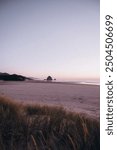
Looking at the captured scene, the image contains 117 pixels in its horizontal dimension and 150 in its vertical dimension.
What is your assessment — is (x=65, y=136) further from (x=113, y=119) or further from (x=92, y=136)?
(x=113, y=119)

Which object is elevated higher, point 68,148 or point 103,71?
point 103,71

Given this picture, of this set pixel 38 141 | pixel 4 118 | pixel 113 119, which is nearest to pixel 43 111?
pixel 4 118

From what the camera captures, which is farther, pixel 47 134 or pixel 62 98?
pixel 62 98

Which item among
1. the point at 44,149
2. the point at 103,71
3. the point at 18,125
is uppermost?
the point at 103,71

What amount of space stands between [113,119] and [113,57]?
0.36 m

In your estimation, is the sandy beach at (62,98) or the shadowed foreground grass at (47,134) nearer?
the shadowed foreground grass at (47,134)

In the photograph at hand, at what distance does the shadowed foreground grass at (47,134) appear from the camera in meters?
1.62

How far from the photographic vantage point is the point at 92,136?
1.68m

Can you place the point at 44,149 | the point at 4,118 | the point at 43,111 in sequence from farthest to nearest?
the point at 43,111, the point at 4,118, the point at 44,149

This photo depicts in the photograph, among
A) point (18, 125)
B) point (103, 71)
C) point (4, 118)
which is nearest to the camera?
point (103, 71)

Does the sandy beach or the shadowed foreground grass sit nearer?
the shadowed foreground grass

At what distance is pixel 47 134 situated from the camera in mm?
1735

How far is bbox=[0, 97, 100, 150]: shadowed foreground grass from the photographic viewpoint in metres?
1.62

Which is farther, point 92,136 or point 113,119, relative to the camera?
point 92,136
